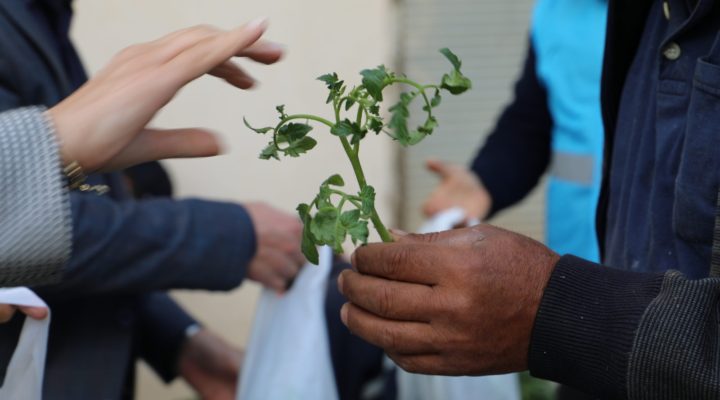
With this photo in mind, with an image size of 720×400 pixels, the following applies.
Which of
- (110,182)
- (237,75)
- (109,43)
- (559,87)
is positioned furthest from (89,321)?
(109,43)

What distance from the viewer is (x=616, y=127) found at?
155 centimetres

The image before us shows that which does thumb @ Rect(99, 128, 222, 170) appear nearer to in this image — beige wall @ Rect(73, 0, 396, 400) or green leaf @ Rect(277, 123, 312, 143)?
green leaf @ Rect(277, 123, 312, 143)

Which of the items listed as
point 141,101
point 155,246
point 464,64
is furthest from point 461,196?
point 464,64

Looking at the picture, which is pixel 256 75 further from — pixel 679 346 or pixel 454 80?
pixel 679 346

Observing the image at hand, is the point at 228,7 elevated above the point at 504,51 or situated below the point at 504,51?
above

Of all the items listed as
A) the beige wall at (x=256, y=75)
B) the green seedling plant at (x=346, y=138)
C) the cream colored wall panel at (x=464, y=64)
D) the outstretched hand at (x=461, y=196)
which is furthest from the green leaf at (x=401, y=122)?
the cream colored wall panel at (x=464, y=64)

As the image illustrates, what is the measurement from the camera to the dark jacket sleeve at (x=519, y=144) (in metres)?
2.47

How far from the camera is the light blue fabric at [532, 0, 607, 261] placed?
7.60 ft

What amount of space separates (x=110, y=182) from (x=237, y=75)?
2.13 feet

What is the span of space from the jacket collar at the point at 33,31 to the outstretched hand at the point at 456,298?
2.48 ft

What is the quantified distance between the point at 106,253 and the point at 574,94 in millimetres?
1189

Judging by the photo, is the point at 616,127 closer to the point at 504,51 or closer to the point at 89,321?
the point at 89,321

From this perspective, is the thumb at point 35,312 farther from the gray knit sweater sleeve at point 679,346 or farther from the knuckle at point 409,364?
the gray knit sweater sleeve at point 679,346

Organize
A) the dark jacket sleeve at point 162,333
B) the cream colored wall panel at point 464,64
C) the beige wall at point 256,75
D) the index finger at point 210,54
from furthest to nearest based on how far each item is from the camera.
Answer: the cream colored wall panel at point 464,64
the beige wall at point 256,75
the dark jacket sleeve at point 162,333
the index finger at point 210,54
